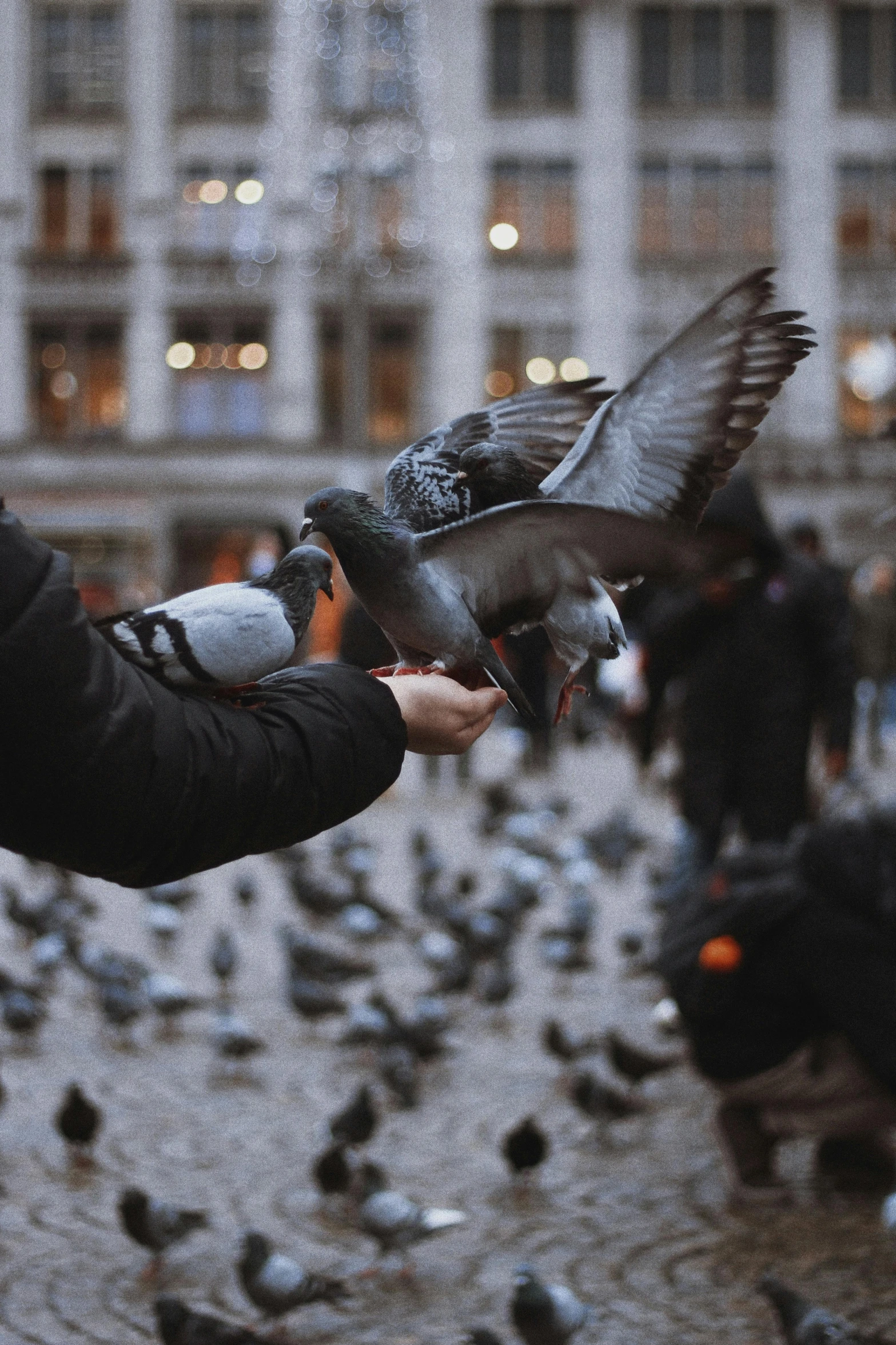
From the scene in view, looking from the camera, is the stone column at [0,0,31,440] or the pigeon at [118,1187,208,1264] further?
the stone column at [0,0,31,440]

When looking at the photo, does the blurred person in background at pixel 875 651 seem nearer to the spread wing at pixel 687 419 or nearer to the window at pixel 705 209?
the spread wing at pixel 687 419

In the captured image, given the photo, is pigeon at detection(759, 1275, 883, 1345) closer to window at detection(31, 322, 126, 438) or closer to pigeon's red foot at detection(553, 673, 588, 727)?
pigeon's red foot at detection(553, 673, 588, 727)

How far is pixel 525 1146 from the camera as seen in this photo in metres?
4.93

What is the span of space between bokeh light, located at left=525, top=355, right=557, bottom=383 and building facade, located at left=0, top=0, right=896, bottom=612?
0.07 metres

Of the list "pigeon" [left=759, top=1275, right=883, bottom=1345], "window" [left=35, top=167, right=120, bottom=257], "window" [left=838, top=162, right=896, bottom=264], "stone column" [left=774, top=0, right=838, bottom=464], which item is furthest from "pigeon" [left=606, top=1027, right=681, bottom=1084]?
"window" [left=838, top=162, right=896, bottom=264]

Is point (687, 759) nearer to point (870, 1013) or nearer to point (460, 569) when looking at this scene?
point (870, 1013)

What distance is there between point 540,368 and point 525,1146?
27309 millimetres

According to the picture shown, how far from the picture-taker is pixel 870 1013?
441 centimetres

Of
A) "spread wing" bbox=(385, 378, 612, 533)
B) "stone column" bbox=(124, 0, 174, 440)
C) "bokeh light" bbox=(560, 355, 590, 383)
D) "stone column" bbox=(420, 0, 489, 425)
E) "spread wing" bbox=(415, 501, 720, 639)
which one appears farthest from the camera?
"stone column" bbox=(420, 0, 489, 425)

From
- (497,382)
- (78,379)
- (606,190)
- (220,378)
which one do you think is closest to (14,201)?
(78,379)

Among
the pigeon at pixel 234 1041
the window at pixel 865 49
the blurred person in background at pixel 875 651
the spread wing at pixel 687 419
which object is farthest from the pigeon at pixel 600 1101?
the window at pixel 865 49

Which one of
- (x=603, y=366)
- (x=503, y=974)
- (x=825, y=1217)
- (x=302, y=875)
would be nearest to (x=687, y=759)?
(x=503, y=974)

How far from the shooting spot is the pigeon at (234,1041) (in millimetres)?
6262

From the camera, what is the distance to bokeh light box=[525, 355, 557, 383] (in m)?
31.2
